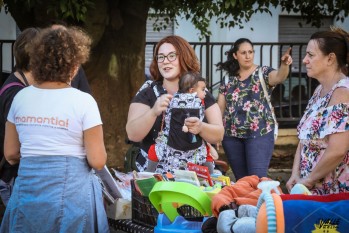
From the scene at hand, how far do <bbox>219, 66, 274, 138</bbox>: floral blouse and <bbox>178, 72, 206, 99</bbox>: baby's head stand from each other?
2.61 meters

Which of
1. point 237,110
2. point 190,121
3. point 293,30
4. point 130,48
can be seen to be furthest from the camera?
point 293,30

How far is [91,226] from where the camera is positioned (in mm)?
4656

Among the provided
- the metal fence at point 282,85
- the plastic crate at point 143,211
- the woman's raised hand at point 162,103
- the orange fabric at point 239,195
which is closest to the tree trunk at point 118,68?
the metal fence at point 282,85

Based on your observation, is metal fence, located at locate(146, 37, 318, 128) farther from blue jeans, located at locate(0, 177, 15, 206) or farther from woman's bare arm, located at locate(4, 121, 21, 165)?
woman's bare arm, located at locate(4, 121, 21, 165)

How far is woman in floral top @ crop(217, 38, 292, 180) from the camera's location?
25.1ft

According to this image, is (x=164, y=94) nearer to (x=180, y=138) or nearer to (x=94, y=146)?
(x=180, y=138)

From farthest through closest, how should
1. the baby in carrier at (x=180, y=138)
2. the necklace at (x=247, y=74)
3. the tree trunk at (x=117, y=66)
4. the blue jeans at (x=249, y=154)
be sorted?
the tree trunk at (x=117, y=66) < the necklace at (x=247, y=74) < the blue jeans at (x=249, y=154) < the baby in carrier at (x=180, y=138)

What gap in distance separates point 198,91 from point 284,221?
1.79 meters

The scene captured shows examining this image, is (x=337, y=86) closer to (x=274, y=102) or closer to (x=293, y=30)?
(x=274, y=102)

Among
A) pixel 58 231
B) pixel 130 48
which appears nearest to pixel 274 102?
pixel 130 48

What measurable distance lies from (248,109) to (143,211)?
340cm

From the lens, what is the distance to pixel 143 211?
15.0 feet

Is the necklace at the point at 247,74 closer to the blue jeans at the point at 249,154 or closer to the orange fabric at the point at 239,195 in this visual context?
the blue jeans at the point at 249,154

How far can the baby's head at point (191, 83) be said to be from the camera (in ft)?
16.6
